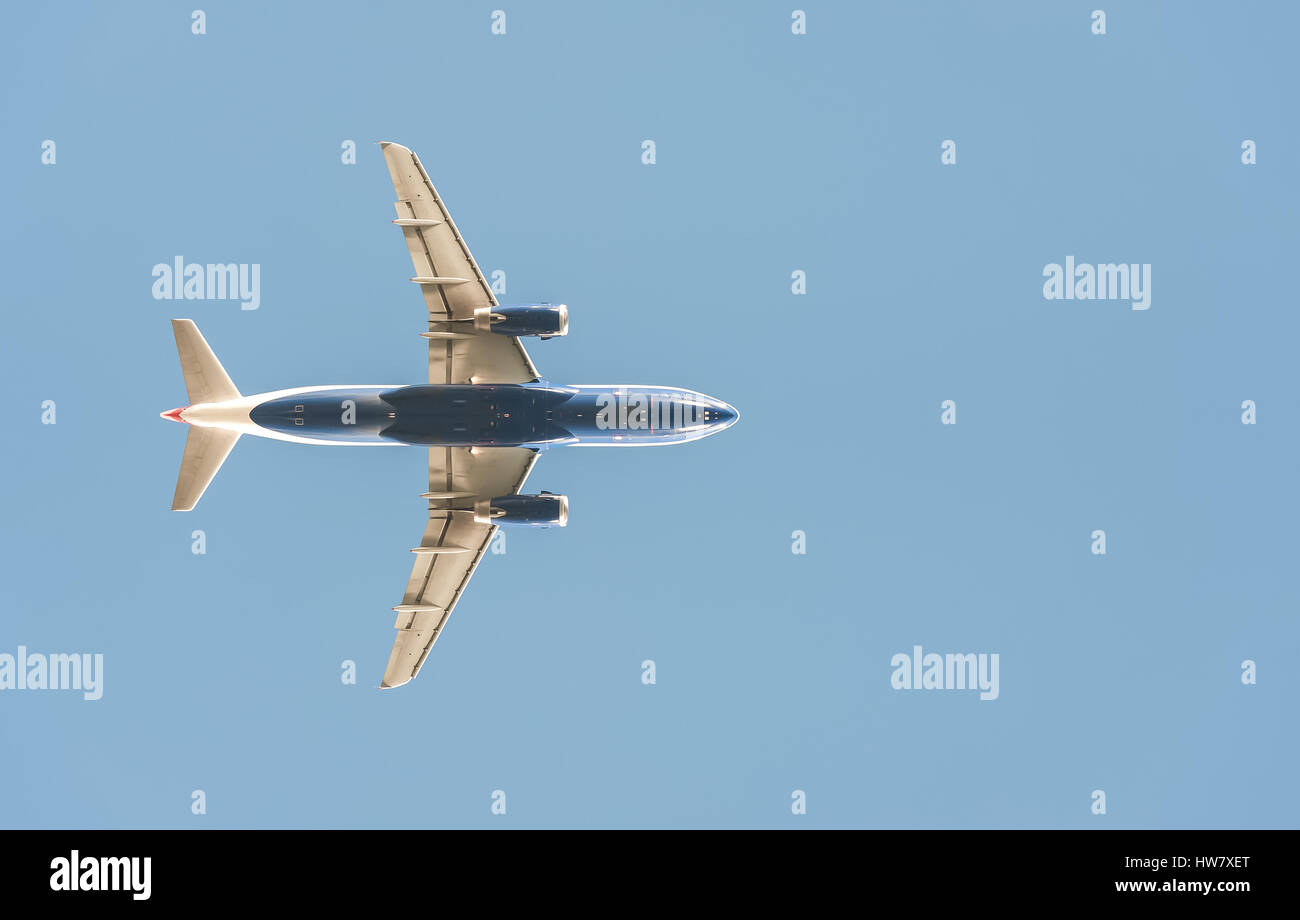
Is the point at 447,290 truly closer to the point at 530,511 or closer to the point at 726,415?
the point at 530,511

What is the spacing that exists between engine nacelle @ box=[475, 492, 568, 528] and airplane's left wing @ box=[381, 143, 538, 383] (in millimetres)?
4168

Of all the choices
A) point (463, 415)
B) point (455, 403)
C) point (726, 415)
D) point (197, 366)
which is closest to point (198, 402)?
point (197, 366)

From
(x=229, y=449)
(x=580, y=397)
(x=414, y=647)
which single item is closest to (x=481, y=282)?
(x=580, y=397)

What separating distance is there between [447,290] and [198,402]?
30.4 feet

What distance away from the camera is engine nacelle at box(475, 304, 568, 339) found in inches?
1078

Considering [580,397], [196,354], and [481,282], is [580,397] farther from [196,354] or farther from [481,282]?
[196,354]

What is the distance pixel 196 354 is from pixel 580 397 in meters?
13.1

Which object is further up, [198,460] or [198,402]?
[198,402]

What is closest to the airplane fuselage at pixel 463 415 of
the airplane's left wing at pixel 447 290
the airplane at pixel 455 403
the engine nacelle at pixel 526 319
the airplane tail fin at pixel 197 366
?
the airplane at pixel 455 403

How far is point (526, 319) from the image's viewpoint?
1081 inches

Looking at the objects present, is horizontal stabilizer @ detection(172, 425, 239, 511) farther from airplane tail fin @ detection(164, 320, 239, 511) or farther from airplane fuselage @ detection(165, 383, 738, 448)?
airplane fuselage @ detection(165, 383, 738, 448)

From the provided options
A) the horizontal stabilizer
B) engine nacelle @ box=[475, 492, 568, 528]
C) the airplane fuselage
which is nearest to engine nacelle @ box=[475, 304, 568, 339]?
the airplane fuselage

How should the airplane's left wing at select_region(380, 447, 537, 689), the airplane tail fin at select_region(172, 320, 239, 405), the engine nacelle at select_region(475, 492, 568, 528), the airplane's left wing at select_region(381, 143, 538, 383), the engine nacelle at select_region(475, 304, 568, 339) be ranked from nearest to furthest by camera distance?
1. the airplane's left wing at select_region(381, 143, 538, 383)
2. the engine nacelle at select_region(475, 304, 568, 339)
3. the airplane tail fin at select_region(172, 320, 239, 405)
4. the engine nacelle at select_region(475, 492, 568, 528)
5. the airplane's left wing at select_region(380, 447, 537, 689)
